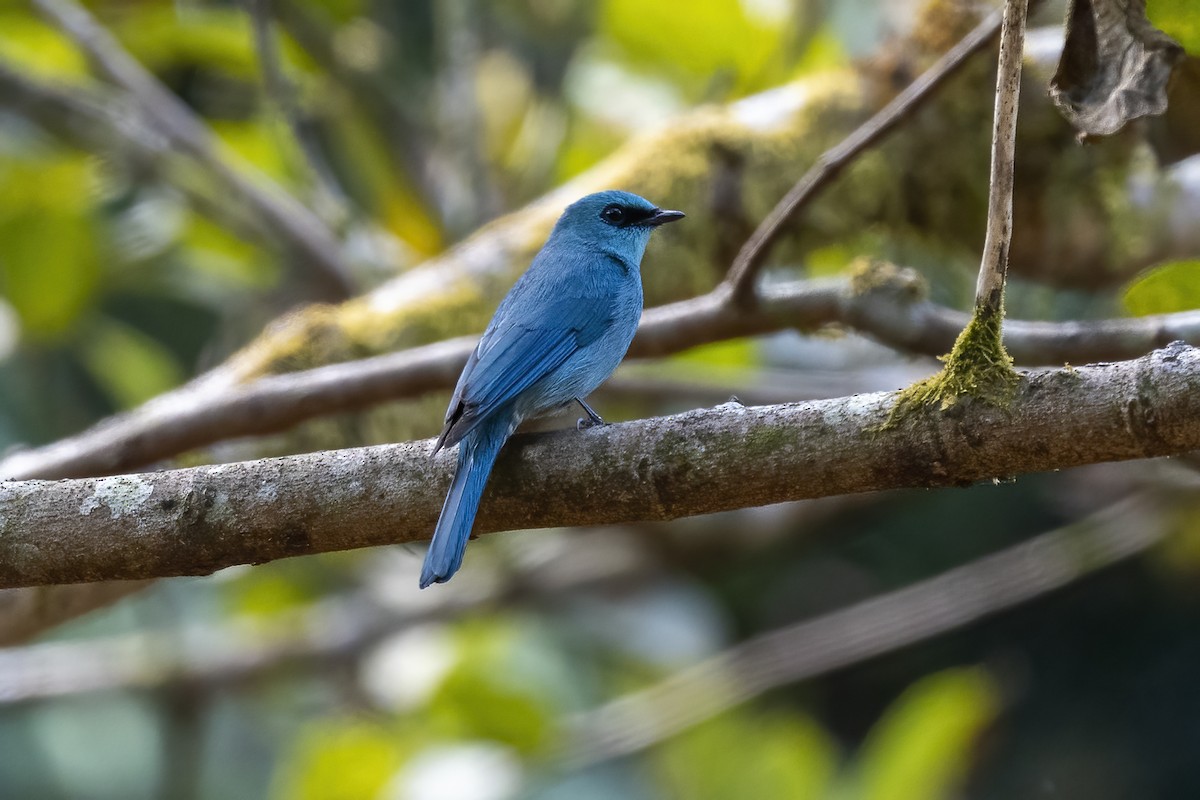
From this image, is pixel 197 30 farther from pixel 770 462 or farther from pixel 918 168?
pixel 770 462

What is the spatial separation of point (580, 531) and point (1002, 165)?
4.43 m

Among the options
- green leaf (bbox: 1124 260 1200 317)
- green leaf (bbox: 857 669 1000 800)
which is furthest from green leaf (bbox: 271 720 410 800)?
green leaf (bbox: 1124 260 1200 317)

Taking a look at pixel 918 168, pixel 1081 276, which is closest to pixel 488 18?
pixel 918 168

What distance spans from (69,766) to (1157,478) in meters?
5.90

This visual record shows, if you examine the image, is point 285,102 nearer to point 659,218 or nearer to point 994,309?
point 659,218

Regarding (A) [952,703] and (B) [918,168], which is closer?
(A) [952,703]

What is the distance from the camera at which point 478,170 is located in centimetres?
643

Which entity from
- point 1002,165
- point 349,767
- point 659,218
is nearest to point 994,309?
point 1002,165

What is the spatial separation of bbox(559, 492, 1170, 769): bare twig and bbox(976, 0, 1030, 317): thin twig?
3.39 metres

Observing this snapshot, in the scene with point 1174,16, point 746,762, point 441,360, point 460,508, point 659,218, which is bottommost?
point 746,762

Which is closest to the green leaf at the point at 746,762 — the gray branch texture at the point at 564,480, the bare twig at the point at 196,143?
the gray branch texture at the point at 564,480

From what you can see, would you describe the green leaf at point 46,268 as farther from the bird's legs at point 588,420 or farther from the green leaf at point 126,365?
the bird's legs at point 588,420

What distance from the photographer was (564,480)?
8.47 ft

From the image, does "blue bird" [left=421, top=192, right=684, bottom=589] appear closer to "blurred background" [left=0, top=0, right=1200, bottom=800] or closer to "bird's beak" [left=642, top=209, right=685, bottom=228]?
A: "bird's beak" [left=642, top=209, right=685, bottom=228]
